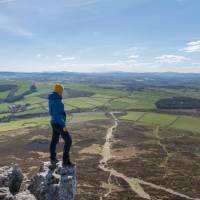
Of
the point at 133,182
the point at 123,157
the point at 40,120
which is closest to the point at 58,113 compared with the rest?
the point at 133,182

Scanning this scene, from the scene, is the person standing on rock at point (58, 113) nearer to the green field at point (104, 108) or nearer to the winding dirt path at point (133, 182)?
the winding dirt path at point (133, 182)

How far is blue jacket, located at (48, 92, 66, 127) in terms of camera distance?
56.6ft

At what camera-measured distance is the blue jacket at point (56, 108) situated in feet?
56.6

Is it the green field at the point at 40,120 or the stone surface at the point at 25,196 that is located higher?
the stone surface at the point at 25,196

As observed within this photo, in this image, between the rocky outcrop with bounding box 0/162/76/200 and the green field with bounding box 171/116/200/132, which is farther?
the green field with bounding box 171/116/200/132

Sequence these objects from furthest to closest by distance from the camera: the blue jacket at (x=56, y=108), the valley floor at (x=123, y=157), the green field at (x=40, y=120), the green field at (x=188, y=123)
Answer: the green field at (x=40, y=120), the green field at (x=188, y=123), the valley floor at (x=123, y=157), the blue jacket at (x=56, y=108)

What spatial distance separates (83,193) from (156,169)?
2158 cm

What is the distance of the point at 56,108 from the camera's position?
17.3m

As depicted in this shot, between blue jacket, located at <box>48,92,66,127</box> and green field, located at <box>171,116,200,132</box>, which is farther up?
blue jacket, located at <box>48,92,66,127</box>

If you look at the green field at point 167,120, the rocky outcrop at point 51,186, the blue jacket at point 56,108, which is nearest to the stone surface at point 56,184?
the rocky outcrop at point 51,186

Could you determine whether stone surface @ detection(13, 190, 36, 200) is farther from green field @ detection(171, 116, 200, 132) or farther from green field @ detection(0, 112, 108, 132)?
green field @ detection(171, 116, 200, 132)

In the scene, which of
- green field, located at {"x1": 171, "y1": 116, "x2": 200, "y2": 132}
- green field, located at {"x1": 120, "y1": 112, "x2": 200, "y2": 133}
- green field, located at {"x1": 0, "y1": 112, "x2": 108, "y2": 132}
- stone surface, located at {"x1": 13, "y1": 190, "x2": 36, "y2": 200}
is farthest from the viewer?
green field, located at {"x1": 0, "y1": 112, "x2": 108, "y2": 132}

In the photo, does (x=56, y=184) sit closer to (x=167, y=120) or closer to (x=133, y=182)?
(x=133, y=182)

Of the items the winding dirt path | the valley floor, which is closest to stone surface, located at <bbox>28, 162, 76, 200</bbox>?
the valley floor
